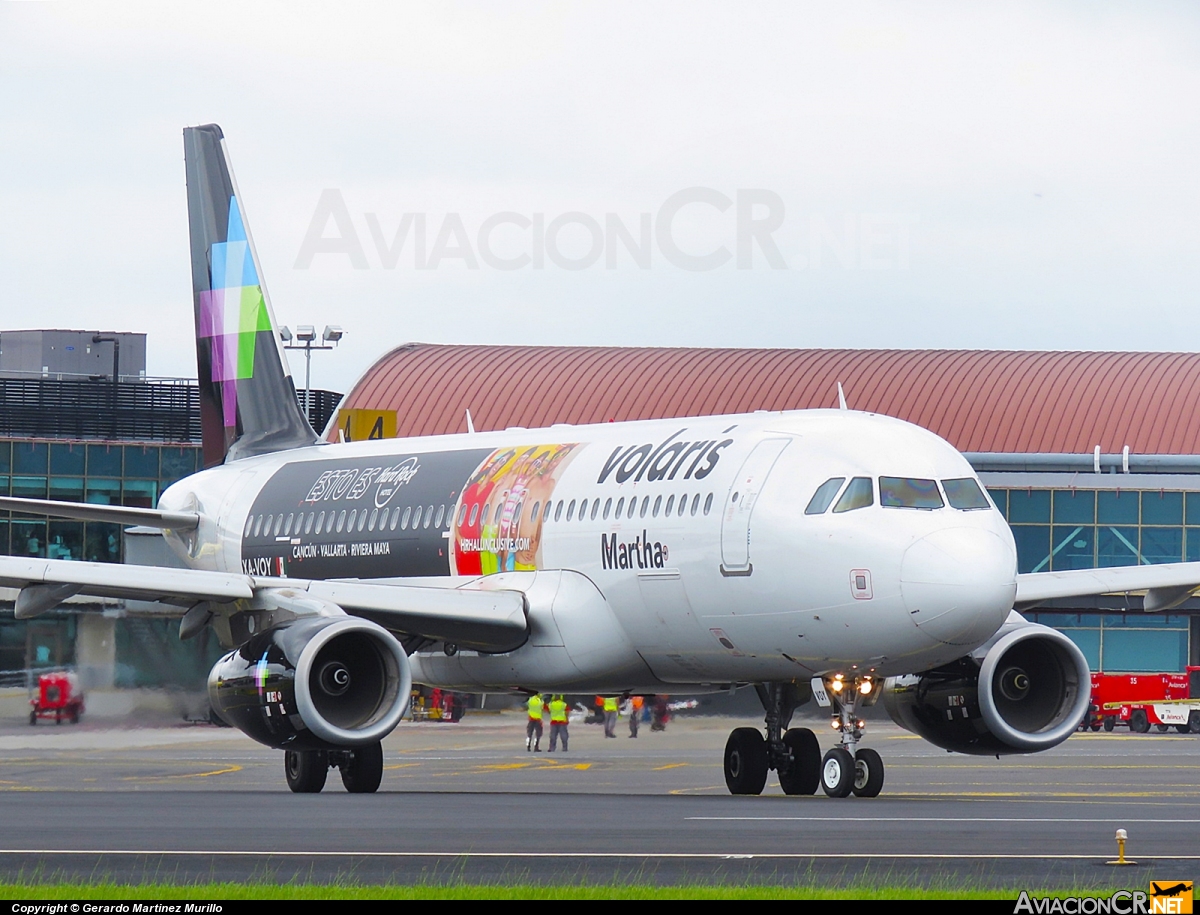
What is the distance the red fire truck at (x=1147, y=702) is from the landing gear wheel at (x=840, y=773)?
1472 inches

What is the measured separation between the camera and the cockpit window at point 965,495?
69.5ft

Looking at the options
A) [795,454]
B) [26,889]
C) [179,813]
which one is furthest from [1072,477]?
[26,889]

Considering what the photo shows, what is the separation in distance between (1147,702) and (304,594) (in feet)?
128

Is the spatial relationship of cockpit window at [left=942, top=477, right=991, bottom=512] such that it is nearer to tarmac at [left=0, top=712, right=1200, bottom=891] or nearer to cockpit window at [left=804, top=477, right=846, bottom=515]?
cockpit window at [left=804, top=477, right=846, bottom=515]

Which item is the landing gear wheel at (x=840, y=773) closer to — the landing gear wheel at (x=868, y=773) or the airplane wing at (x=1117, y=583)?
the landing gear wheel at (x=868, y=773)

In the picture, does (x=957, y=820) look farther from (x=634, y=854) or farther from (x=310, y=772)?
(x=310, y=772)

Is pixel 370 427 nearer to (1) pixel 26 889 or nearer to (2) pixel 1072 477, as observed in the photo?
(2) pixel 1072 477

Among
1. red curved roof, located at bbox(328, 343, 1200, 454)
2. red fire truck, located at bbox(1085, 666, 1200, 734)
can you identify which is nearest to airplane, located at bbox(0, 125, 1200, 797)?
red fire truck, located at bbox(1085, 666, 1200, 734)

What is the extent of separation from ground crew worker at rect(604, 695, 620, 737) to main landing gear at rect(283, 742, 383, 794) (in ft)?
33.7

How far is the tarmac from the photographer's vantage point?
12883 mm

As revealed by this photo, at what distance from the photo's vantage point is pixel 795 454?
22.0 metres

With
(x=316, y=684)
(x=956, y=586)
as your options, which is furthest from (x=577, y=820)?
(x=316, y=684)

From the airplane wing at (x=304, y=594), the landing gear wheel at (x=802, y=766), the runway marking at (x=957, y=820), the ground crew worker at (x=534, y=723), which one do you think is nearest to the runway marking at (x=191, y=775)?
the airplane wing at (x=304, y=594)

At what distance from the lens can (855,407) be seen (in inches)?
2707
